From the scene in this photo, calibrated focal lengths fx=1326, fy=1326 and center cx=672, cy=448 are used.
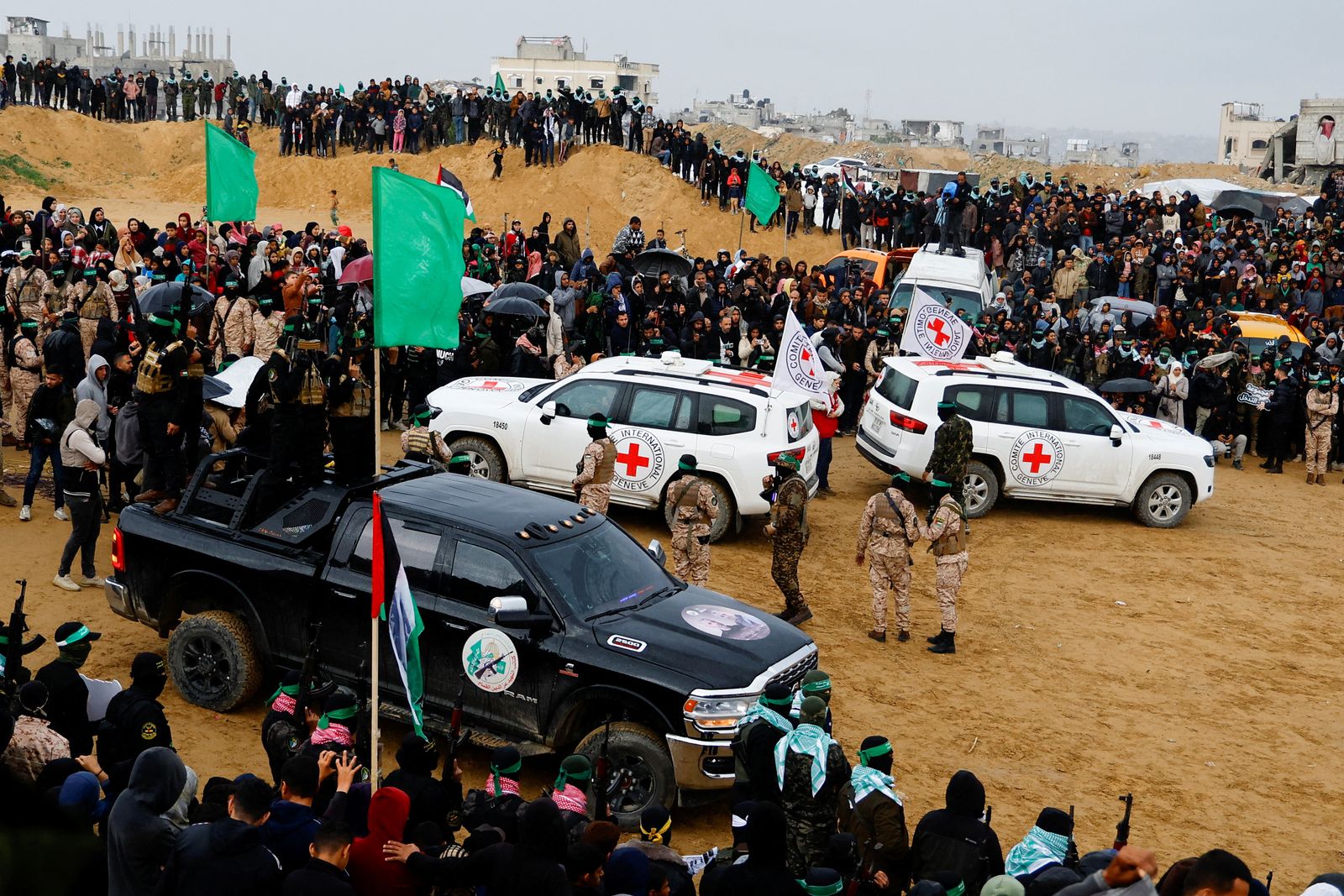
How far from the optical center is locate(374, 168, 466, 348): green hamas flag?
8.46 m

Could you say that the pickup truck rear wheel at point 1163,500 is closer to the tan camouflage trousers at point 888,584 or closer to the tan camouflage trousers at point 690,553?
the tan camouflage trousers at point 888,584

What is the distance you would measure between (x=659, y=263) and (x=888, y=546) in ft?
43.6

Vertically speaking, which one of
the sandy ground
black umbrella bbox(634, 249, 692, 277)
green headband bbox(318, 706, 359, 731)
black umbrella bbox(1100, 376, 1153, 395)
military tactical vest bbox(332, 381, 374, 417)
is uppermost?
black umbrella bbox(634, 249, 692, 277)

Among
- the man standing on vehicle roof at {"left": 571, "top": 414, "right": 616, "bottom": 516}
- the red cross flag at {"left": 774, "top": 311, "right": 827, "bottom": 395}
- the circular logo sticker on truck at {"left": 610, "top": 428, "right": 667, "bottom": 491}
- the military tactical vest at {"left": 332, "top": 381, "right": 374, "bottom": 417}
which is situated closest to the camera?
the military tactical vest at {"left": 332, "top": 381, "right": 374, "bottom": 417}

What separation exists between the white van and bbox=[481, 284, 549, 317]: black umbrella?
7.71m

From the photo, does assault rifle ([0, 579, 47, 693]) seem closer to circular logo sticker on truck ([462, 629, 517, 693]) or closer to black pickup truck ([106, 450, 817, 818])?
black pickup truck ([106, 450, 817, 818])

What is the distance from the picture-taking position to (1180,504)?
56.6ft

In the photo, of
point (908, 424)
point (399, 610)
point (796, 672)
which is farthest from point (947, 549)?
point (399, 610)

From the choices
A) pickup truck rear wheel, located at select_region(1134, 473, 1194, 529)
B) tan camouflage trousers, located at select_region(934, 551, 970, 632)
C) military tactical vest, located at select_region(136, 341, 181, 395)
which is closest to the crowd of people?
tan camouflage trousers, located at select_region(934, 551, 970, 632)

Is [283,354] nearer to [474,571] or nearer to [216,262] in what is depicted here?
[474,571]

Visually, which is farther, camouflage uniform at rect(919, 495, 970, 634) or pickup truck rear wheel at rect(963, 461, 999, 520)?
pickup truck rear wheel at rect(963, 461, 999, 520)

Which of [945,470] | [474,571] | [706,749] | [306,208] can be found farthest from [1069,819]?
[306,208]

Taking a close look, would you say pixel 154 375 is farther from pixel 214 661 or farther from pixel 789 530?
pixel 789 530

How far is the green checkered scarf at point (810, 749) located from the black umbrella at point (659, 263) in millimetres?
17682
